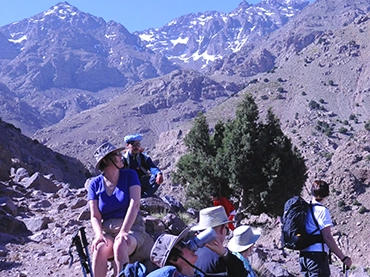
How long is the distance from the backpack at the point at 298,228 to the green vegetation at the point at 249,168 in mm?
13056

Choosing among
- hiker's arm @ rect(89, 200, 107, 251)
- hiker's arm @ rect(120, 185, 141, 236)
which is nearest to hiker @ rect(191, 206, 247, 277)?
hiker's arm @ rect(120, 185, 141, 236)

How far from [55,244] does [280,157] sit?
41.8 feet

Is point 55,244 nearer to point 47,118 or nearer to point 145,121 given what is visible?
point 145,121

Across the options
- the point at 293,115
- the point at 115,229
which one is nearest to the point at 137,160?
the point at 115,229

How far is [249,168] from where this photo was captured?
61.8ft

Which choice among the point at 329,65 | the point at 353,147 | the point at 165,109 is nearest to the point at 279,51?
the point at 165,109

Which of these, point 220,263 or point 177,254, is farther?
point 220,263

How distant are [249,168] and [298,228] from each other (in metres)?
13.7

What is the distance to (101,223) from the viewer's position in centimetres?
467

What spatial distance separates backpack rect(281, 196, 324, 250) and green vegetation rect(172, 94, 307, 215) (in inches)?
514

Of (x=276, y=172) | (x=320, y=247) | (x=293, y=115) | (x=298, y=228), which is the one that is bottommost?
(x=293, y=115)

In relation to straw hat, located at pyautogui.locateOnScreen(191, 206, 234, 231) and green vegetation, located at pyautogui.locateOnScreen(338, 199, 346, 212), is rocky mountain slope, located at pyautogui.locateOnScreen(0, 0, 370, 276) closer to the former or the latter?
green vegetation, located at pyautogui.locateOnScreen(338, 199, 346, 212)

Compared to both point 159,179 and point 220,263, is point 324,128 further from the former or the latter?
point 220,263

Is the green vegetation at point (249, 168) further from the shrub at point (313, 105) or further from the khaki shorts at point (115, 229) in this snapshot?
the shrub at point (313, 105)
